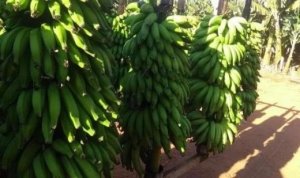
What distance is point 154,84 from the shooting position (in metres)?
5.33

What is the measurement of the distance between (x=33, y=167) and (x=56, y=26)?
1152mm

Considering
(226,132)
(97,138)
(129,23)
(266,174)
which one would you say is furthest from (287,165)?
(97,138)

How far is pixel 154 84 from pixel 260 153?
829 centimetres

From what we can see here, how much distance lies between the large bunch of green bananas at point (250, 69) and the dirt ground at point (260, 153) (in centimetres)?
170

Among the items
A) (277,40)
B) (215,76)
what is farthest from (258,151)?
(277,40)

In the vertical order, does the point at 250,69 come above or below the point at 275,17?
above

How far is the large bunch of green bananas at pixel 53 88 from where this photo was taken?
338 cm

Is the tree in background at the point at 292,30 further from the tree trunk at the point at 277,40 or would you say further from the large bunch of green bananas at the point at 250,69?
the large bunch of green bananas at the point at 250,69

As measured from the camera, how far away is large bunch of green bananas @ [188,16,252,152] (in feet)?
22.5

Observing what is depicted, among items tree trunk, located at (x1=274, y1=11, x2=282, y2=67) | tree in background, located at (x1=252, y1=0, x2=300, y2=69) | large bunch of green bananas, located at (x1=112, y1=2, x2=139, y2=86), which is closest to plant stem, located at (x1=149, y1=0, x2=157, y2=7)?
large bunch of green bananas, located at (x1=112, y1=2, x2=139, y2=86)

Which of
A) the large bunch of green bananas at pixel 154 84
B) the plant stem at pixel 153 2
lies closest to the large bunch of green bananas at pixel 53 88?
the large bunch of green bananas at pixel 154 84

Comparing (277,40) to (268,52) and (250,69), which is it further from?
(250,69)

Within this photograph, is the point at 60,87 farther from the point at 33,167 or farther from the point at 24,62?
the point at 33,167

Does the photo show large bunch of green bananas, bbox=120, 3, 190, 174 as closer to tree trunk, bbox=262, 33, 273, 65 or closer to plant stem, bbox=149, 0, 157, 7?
plant stem, bbox=149, 0, 157, 7
